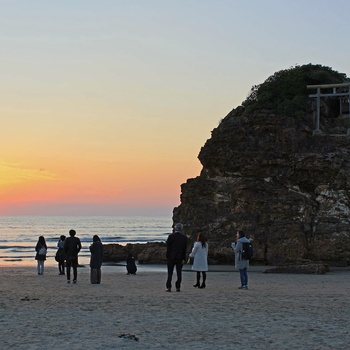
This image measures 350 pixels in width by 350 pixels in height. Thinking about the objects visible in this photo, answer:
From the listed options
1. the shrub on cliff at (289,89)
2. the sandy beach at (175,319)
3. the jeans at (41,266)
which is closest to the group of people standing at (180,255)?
the sandy beach at (175,319)

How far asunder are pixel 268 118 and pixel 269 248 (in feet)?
24.7

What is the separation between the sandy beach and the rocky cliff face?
52.5 feet

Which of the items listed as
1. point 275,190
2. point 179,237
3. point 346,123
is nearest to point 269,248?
point 275,190

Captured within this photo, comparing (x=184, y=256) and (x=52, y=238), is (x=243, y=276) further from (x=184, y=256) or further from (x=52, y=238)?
(x=52, y=238)

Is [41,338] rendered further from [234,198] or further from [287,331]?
[234,198]

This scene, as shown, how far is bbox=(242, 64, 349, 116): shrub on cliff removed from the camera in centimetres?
3831

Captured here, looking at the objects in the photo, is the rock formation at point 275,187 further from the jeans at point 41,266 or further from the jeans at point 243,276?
the jeans at point 243,276

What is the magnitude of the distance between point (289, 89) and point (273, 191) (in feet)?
26.8

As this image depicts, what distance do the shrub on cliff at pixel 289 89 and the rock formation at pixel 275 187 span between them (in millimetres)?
106

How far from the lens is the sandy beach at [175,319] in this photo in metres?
9.46

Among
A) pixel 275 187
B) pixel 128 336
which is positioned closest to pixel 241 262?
pixel 128 336

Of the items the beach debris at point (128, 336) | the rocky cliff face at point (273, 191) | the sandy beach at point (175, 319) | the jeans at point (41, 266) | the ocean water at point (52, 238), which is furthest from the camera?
the ocean water at point (52, 238)

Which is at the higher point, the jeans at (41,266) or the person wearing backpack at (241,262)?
the person wearing backpack at (241,262)

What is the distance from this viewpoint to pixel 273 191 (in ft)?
115
